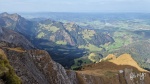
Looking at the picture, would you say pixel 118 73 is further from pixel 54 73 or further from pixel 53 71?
pixel 53 71

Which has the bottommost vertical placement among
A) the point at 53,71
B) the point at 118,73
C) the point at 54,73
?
the point at 118,73

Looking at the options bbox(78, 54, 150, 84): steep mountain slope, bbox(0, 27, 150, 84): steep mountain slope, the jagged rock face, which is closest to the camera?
the jagged rock face

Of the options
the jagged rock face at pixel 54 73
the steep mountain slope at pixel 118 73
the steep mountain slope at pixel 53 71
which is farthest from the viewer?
the steep mountain slope at pixel 118 73

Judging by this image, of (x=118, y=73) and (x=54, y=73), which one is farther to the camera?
(x=118, y=73)

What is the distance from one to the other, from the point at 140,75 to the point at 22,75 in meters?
77.3

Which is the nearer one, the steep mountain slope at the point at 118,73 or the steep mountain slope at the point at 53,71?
the steep mountain slope at the point at 53,71

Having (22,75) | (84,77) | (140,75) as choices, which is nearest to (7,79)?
(22,75)

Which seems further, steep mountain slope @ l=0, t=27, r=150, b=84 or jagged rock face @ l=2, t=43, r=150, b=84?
steep mountain slope @ l=0, t=27, r=150, b=84

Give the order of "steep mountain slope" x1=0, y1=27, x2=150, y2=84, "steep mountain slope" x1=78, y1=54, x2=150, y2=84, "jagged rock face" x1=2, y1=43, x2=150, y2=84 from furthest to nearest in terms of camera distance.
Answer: "steep mountain slope" x1=78, y1=54, x2=150, y2=84 < "steep mountain slope" x1=0, y1=27, x2=150, y2=84 < "jagged rock face" x1=2, y1=43, x2=150, y2=84

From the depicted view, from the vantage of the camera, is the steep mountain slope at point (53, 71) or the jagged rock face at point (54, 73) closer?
the jagged rock face at point (54, 73)

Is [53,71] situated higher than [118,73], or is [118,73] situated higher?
[53,71]

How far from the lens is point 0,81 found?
46781 mm

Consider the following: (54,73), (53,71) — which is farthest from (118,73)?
(53,71)

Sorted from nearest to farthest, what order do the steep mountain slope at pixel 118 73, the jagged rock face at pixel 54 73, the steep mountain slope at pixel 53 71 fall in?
1. the jagged rock face at pixel 54 73
2. the steep mountain slope at pixel 53 71
3. the steep mountain slope at pixel 118 73
